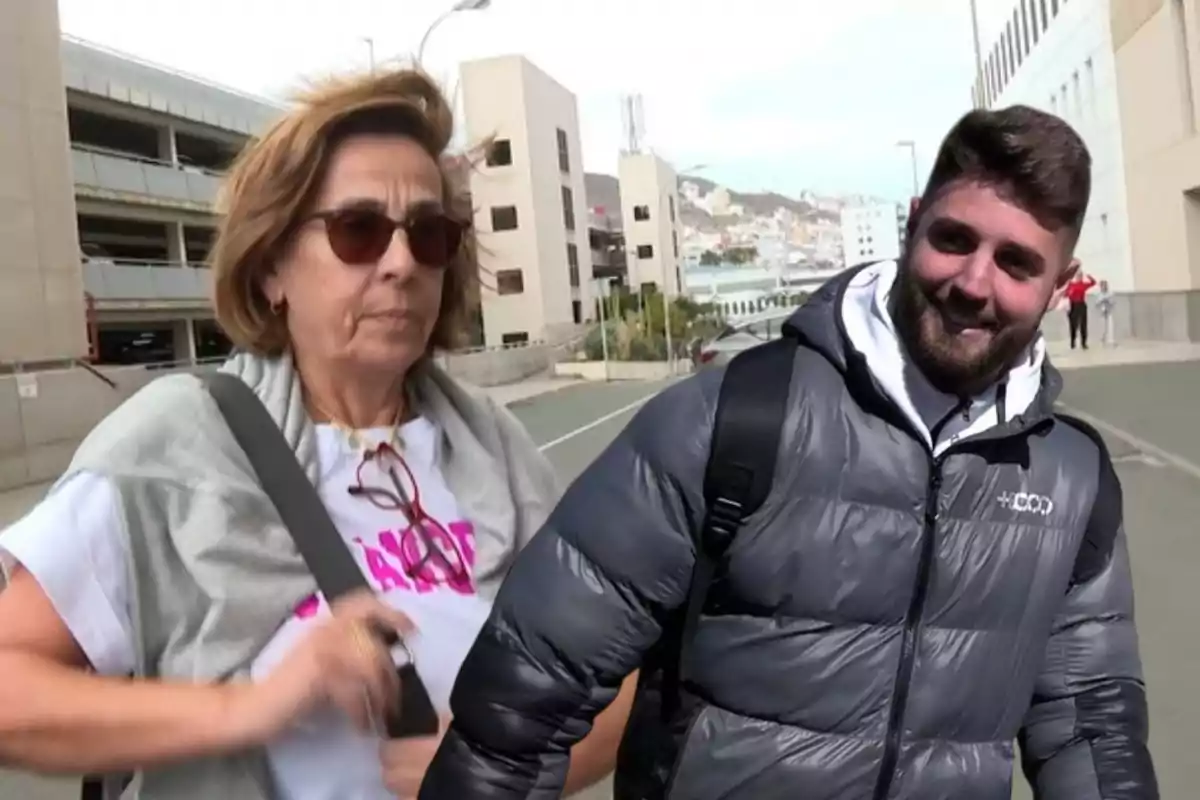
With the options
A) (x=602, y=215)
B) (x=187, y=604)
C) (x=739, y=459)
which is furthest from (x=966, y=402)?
(x=602, y=215)

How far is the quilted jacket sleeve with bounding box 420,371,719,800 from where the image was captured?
190 cm

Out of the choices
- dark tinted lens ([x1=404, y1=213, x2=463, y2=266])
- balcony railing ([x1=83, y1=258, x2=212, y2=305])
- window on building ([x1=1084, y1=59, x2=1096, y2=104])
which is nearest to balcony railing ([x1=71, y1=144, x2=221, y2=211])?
balcony railing ([x1=83, y1=258, x2=212, y2=305])

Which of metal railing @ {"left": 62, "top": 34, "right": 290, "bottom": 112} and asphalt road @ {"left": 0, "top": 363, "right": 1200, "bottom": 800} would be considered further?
metal railing @ {"left": 62, "top": 34, "right": 290, "bottom": 112}

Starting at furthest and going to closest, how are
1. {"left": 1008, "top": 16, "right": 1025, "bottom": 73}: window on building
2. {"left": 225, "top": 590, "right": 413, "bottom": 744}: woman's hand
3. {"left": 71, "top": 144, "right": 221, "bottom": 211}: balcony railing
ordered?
{"left": 1008, "top": 16, "right": 1025, "bottom": 73}: window on building, {"left": 71, "top": 144, "right": 221, "bottom": 211}: balcony railing, {"left": 225, "top": 590, "right": 413, "bottom": 744}: woman's hand

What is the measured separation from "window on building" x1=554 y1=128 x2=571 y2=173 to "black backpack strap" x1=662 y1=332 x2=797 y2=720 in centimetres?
7344

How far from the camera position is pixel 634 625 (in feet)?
6.30

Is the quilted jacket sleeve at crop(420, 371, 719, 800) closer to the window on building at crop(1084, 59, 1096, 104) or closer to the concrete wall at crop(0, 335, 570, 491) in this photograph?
the concrete wall at crop(0, 335, 570, 491)

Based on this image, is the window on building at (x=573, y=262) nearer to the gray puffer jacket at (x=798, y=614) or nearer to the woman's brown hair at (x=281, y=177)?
the woman's brown hair at (x=281, y=177)

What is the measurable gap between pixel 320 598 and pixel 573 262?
76002mm

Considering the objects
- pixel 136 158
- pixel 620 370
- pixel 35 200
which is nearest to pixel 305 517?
pixel 35 200

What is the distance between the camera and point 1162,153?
34750mm

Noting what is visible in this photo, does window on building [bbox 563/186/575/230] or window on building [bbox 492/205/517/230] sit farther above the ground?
window on building [bbox 563/186/575/230]

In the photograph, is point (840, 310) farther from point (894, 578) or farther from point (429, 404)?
point (429, 404)

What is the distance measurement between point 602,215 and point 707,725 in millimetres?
107499
